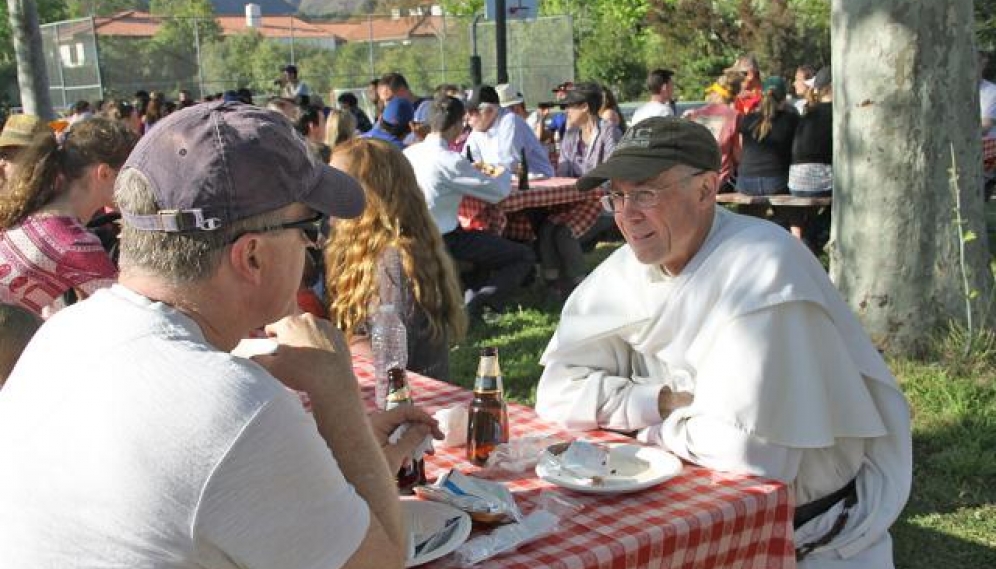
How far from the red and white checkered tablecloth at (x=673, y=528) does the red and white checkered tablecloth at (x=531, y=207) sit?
5.40 meters

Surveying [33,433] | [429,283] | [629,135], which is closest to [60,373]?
[33,433]

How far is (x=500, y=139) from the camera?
9.48m

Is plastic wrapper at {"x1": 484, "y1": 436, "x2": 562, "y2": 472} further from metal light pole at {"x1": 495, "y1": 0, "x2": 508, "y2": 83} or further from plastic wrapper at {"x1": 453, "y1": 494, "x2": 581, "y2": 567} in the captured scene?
metal light pole at {"x1": 495, "y1": 0, "x2": 508, "y2": 83}

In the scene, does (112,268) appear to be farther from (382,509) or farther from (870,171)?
(870,171)

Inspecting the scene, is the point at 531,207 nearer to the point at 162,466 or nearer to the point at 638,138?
the point at 638,138

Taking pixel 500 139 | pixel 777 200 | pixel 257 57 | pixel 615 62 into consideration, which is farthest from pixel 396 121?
pixel 615 62

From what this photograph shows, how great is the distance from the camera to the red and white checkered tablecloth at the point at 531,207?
7797 millimetres

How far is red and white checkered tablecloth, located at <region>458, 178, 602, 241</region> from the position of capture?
7.80 m

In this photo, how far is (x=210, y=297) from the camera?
1.57 meters

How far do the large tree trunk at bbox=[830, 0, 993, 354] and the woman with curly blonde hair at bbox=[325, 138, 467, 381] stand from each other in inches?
106

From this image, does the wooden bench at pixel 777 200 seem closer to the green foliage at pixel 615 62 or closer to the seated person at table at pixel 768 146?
the seated person at table at pixel 768 146

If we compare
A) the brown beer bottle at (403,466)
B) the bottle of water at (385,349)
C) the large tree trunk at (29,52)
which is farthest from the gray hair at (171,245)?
the large tree trunk at (29,52)

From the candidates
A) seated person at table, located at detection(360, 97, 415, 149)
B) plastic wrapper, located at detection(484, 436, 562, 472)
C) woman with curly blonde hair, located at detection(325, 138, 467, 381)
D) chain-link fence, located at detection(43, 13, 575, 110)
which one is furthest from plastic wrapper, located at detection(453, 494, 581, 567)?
chain-link fence, located at detection(43, 13, 575, 110)

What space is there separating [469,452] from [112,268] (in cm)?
159
